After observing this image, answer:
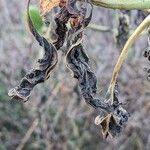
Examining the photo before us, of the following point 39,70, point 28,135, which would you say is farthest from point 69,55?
point 28,135

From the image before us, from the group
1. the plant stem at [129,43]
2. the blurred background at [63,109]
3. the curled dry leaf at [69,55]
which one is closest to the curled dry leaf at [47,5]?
the curled dry leaf at [69,55]

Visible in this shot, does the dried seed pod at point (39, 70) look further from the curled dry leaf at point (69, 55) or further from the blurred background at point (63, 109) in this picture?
the blurred background at point (63, 109)

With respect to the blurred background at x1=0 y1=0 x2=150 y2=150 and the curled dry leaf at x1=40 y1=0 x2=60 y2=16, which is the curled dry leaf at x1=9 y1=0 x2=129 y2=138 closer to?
the curled dry leaf at x1=40 y1=0 x2=60 y2=16

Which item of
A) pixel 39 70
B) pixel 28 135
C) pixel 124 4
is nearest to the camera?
pixel 124 4

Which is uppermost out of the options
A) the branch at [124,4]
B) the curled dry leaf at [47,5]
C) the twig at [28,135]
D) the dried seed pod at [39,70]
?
the curled dry leaf at [47,5]

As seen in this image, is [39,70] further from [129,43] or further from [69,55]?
[129,43]

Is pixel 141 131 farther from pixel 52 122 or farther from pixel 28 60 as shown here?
pixel 28 60

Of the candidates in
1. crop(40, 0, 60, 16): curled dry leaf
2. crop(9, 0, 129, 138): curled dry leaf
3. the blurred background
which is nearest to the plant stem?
crop(9, 0, 129, 138): curled dry leaf
